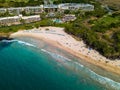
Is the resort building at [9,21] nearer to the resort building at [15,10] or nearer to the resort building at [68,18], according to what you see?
the resort building at [15,10]

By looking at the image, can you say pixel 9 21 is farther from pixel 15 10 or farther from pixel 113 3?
pixel 113 3

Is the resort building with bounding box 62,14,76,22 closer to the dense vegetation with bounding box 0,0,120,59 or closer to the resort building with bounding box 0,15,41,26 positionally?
the dense vegetation with bounding box 0,0,120,59

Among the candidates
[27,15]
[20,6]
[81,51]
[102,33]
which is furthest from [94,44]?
[20,6]

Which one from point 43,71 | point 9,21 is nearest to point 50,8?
point 9,21

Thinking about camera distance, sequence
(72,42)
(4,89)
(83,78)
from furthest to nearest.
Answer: (72,42) < (83,78) < (4,89)

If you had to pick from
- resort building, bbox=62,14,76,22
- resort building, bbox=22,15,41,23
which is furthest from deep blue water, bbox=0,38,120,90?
resort building, bbox=62,14,76,22

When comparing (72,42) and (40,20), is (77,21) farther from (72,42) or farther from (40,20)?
(72,42)
